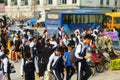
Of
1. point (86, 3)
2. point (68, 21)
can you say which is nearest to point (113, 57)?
point (68, 21)

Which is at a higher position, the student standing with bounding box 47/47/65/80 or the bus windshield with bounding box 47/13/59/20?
the student standing with bounding box 47/47/65/80

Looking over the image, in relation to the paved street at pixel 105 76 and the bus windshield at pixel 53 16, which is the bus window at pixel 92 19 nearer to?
the bus windshield at pixel 53 16

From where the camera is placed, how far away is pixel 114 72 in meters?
17.6

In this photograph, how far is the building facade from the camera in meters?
73.1

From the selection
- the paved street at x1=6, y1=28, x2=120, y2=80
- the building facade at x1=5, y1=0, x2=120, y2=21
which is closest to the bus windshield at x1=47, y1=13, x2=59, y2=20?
the paved street at x1=6, y1=28, x2=120, y2=80

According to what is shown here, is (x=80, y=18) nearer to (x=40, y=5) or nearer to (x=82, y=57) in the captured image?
(x=82, y=57)

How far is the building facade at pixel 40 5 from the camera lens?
73125 mm

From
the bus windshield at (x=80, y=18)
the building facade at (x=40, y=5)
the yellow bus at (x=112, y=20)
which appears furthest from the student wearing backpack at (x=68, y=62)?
the building facade at (x=40, y=5)

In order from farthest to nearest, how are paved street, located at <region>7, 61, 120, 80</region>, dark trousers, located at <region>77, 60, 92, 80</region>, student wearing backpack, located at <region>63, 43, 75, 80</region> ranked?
paved street, located at <region>7, 61, 120, 80</region> → student wearing backpack, located at <region>63, 43, 75, 80</region> → dark trousers, located at <region>77, 60, 92, 80</region>

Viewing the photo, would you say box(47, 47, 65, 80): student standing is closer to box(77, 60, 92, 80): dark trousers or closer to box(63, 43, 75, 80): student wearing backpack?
box(77, 60, 92, 80): dark trousers

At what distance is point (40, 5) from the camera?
78062mm

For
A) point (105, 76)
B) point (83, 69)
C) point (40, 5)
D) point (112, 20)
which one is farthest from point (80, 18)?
point (40, 5)

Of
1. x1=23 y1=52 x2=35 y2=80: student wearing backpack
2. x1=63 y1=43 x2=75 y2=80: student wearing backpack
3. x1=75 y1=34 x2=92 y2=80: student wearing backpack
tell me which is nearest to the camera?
x1=75 y1=34 x2=92 y2=80: student wearing backpack

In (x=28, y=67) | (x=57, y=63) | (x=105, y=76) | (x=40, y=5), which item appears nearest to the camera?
(x=28, y=67)
